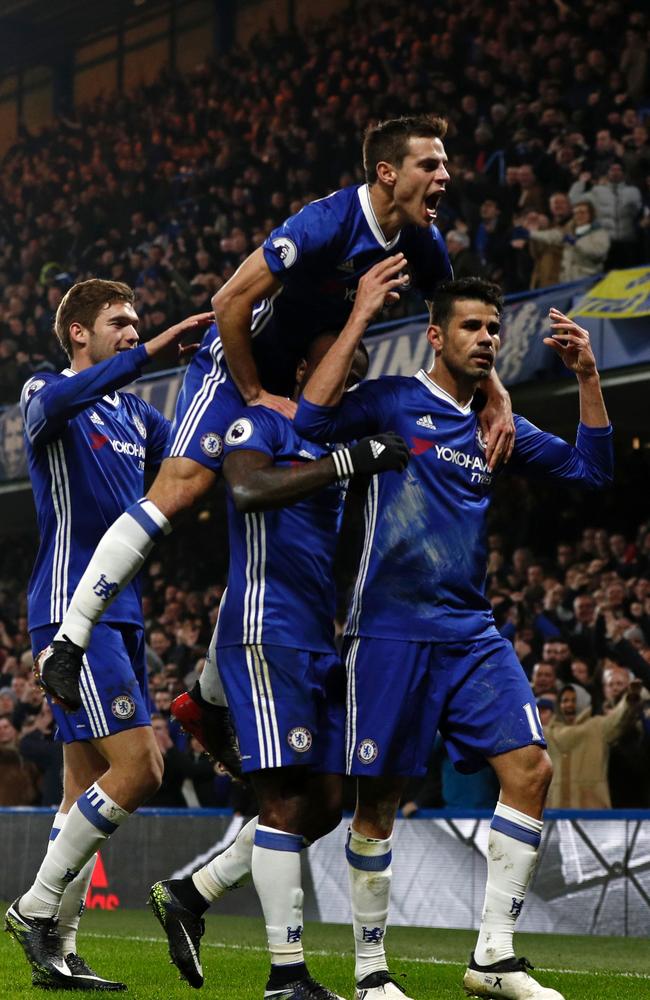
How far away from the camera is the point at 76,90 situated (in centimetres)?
3058

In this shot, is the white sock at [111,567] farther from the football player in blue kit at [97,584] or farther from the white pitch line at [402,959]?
the white pitch line at [402,959]

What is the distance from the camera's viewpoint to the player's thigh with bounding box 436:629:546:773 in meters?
4.49

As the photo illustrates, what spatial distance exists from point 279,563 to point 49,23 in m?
28.4

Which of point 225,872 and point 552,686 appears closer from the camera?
point 225,872

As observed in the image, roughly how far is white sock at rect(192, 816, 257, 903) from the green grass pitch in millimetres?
346

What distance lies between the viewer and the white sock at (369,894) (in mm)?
4516

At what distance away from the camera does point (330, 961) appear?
6398 millimetres

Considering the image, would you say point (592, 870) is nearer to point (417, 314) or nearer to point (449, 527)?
point (449, 527)

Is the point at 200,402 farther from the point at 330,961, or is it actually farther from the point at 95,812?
the point at 330,961

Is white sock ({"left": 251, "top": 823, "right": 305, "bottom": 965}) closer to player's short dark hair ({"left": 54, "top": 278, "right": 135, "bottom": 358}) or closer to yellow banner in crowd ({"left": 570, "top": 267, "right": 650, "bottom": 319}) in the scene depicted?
player's short dark hair ({"left": 54, "top": 278, "right": 135, "bottom": 358})

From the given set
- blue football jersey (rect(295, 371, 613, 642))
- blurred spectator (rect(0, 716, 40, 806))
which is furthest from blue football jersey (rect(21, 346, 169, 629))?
blurred spectator (rect(0, 716, 40, 806))

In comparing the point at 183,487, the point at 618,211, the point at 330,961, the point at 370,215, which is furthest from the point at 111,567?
the point at 618,211

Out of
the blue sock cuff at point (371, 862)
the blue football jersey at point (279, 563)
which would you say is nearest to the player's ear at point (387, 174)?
the blue football jersey at point (279, 563)

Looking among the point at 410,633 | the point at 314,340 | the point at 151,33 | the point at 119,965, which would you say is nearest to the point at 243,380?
the point at 314,340
